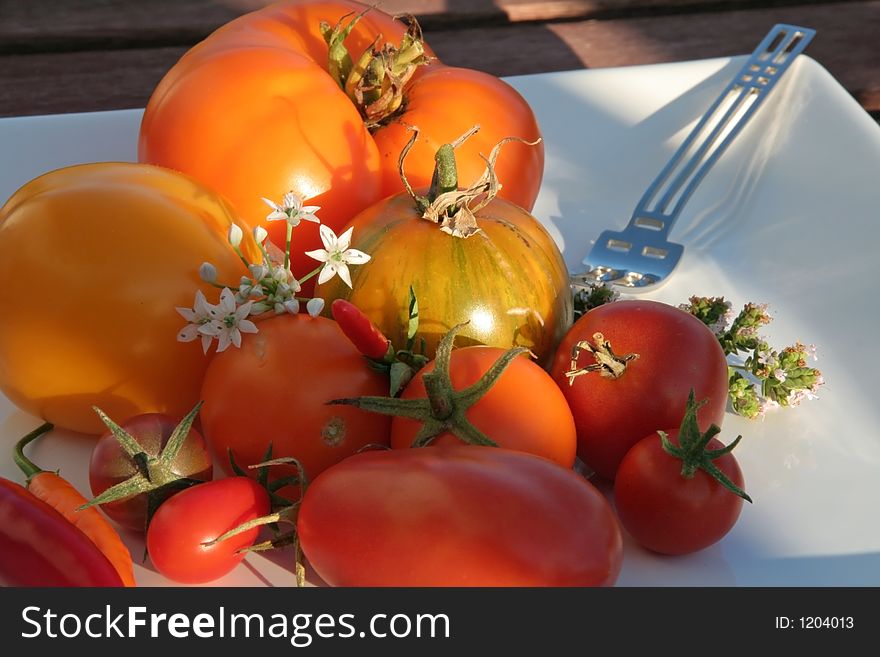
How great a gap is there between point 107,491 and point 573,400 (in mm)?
293

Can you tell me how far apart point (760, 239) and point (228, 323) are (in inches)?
21.3

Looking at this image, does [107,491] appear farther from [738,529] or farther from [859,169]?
[859,169]

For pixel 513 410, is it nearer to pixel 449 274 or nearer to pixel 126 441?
pixel 449 274

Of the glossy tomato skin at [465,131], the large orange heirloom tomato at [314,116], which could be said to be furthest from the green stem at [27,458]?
the glossy tomato skin at [465,131]

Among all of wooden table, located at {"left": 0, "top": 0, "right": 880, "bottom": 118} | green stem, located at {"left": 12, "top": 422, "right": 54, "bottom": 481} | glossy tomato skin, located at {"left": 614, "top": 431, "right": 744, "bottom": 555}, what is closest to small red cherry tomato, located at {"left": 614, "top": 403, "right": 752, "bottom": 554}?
glossy tomato skin, located at {"left": 614, "top": 431, "right": 744, "bottom": 555}

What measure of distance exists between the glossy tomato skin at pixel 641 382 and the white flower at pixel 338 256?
15 centimetres

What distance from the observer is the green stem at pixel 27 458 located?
0.72 m

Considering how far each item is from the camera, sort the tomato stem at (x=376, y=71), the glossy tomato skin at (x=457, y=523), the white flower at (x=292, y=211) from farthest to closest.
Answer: the tomato stem at (x=376, y=71)
the white flower at (x=292, y=211)
the glossy tomato skin at (x=457, y=523)

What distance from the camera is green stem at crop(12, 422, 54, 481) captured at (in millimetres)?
719

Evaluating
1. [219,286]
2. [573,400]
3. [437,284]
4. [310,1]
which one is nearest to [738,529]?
[573,400]

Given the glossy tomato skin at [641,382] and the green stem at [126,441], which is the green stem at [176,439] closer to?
the green stem at [126,441]

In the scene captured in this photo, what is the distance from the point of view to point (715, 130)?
1.14 meters

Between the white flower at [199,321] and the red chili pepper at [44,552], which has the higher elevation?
the white flower at [199,321]

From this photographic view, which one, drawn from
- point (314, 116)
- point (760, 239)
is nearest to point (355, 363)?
point (314, 116)
